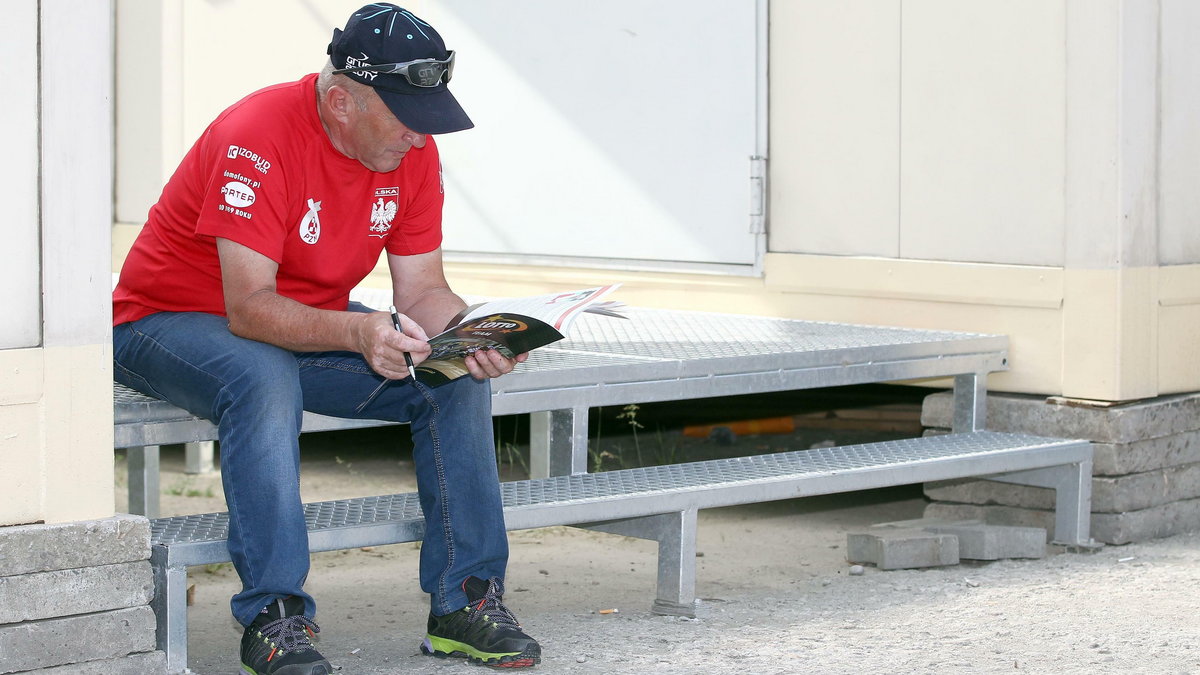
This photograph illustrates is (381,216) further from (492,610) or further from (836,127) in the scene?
(836,127)

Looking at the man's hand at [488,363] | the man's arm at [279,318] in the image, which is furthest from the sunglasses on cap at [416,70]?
the man's hand at [488,363]

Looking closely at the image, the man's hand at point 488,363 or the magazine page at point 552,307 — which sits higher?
the magazine page at point 552,307

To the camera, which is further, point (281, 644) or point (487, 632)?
point (487, 632)

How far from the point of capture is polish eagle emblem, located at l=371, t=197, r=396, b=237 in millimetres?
3793

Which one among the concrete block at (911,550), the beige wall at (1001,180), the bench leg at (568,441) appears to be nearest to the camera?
the bench leg at (568,441)

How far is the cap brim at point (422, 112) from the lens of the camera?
3.54m

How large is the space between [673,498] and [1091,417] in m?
1.69

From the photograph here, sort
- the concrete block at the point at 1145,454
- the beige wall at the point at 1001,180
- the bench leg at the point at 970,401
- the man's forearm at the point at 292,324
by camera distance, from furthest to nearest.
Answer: the bench leg at the point at 970,401 → the concrete block at the point at 1145,454 → the beige wall at the point at 1001,180 → the man's forearm at the point at 292,324

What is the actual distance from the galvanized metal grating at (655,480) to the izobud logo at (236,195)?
28.0 inches

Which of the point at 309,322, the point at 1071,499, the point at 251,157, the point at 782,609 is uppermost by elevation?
the point at 251,157

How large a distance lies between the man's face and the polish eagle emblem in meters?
0.13

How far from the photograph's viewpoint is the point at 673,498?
14.1 ft

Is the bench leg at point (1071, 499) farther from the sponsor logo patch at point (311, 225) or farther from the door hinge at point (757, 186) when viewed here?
the sponsor logo patch at point (311, 225)

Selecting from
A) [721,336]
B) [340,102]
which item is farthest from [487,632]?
[721,336]
